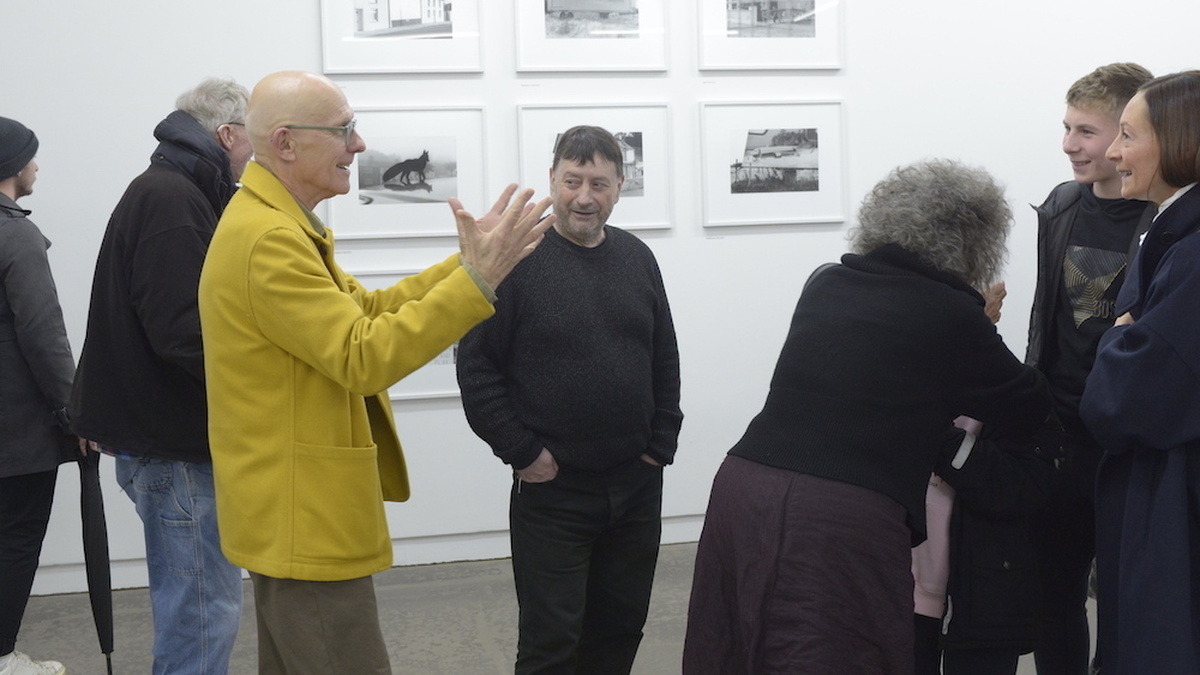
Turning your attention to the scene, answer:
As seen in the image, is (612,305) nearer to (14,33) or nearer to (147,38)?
(147,38)

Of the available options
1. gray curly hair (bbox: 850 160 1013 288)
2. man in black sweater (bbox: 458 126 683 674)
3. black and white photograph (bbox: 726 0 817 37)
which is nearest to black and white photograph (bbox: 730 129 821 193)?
black and white photograph (bbox: 726 0 817 37)

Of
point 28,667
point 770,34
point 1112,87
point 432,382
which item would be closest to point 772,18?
point 770,34

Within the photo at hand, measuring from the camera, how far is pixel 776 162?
5324mm

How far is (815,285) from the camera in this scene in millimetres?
2453

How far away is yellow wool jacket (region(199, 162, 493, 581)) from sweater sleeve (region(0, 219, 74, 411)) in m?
1.55

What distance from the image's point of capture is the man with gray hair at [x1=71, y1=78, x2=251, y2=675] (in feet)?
9.45

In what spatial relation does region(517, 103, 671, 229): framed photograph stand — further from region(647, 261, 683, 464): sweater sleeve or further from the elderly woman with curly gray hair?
the elderly woman with curly gray hair

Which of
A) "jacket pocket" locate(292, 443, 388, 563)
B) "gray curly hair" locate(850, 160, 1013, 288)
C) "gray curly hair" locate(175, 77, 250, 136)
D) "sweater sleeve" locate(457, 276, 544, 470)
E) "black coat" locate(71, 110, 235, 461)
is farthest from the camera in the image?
"gray curly hair" locate(175, 77, 250, 136)

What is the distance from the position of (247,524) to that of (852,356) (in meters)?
1.27

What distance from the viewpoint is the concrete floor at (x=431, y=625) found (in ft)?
13.1

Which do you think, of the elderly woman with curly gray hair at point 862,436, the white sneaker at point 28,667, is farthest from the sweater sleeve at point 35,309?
the elderly woman with curly gray hair at point 862,436

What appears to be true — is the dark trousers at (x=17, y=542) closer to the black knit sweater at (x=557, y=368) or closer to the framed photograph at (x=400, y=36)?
the black knit sweater at (x=557, y=368)

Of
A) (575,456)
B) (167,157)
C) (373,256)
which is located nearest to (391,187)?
(373,256)

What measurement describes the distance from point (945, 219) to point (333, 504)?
1.40 m
